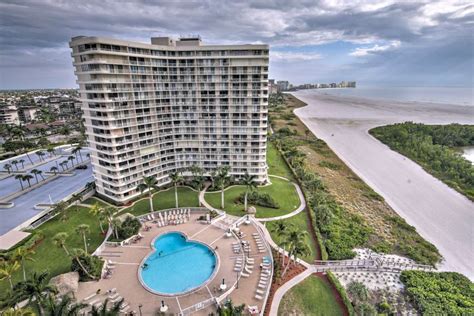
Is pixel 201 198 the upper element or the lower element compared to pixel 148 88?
Result: lower

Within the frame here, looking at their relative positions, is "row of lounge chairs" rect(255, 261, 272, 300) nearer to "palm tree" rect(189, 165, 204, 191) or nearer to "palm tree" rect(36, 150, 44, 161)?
"palm tree" rect(189, 165, 204, 191)

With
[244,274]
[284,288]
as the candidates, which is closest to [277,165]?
[244,274]

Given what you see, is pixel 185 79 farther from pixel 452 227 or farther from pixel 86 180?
pixel 452 227

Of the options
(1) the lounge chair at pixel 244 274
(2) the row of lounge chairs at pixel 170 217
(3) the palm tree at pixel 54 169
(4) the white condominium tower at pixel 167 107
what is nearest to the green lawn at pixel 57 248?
(4) the white condominium tower at pixel 167 107

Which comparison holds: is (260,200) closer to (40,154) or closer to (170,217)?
(170,217)

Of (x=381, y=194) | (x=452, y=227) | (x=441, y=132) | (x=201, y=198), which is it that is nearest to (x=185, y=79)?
(x=201, y=198)

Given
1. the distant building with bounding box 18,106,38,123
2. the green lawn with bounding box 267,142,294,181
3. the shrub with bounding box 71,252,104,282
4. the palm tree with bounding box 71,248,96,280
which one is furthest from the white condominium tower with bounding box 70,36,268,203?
the distant building with bounding box 18,106,38,123

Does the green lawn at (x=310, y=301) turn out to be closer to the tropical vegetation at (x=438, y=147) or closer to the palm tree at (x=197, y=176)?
the palm tree at (x=197, y=176)

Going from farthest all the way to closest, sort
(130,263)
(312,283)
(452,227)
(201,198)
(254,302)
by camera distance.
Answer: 1. (201,198)
2. (452,227)
3. (130,263)
4. (312,283)
5. (254,302)
